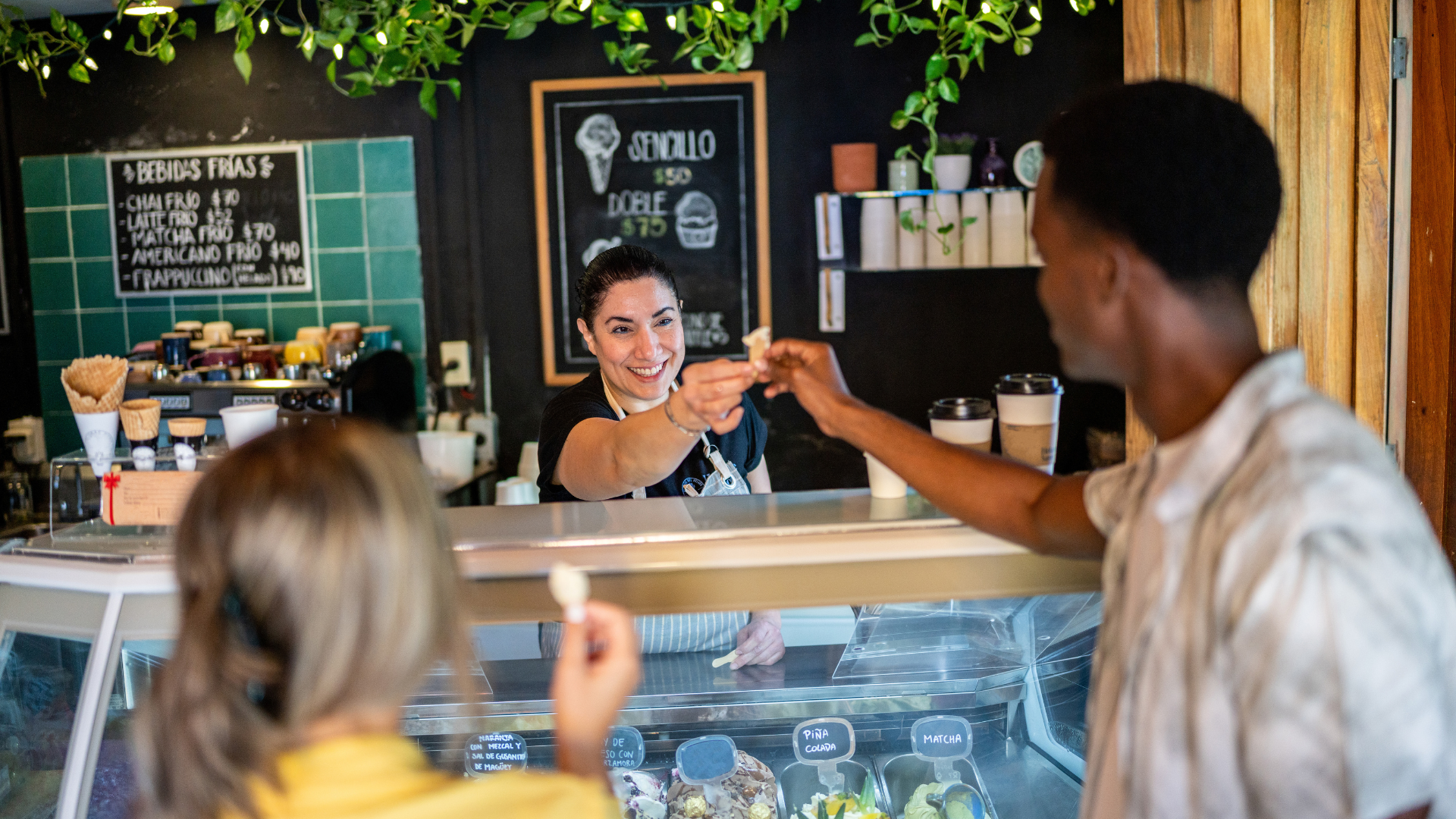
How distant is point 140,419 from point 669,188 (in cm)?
A: 271

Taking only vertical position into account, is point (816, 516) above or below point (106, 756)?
above

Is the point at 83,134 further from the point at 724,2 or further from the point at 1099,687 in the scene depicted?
the point at 1099,687

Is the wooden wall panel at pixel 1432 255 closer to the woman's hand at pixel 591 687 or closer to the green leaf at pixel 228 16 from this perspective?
the woman's hand at pixel 591 687

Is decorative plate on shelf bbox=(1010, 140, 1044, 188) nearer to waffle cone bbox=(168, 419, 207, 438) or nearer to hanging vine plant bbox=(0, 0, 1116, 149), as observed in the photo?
hanging vine plant bbox=(0, 0, 1116, 149)

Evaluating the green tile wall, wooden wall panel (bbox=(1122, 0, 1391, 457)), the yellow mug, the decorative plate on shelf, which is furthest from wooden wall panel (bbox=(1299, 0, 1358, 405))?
the yellow mug

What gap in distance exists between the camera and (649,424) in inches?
68.8

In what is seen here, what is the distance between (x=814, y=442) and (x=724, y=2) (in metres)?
1.86

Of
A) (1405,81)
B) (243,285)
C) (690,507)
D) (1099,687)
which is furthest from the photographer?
(243,285)

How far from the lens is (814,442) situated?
443 cm

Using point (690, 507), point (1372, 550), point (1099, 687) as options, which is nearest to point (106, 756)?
point (690, 507)

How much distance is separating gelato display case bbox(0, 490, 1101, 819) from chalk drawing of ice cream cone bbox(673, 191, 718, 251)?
268 cm

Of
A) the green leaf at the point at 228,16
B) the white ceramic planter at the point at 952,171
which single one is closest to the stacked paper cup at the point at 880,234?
the white ceramic planter at the point at 952,171

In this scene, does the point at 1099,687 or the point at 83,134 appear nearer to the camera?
the point at 1099,687

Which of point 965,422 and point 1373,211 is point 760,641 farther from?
point 1373,211
